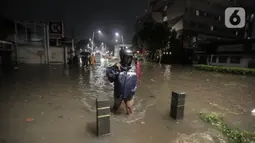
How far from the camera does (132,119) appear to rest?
4.16 m

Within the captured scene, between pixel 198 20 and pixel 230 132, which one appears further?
pixel 198 20

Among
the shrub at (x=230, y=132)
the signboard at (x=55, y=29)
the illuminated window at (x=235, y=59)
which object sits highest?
the signboard at (x=55, y=29)

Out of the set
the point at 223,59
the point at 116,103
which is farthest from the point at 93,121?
the point at 223,59

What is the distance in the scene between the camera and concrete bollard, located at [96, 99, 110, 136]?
10.1 feet

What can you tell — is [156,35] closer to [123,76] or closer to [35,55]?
[35,55]

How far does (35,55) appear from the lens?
74.0 feet

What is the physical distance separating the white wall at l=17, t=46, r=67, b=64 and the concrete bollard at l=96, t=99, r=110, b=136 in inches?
929

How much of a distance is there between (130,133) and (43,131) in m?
2.06

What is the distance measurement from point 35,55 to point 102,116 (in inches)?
952

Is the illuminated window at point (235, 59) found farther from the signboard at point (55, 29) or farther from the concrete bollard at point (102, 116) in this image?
the signboard at point (55, 29)

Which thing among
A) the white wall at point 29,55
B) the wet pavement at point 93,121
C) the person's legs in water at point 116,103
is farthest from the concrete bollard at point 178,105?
the white wall at point 29,55

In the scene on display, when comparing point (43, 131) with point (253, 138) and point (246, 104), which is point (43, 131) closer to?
point (253, 138)

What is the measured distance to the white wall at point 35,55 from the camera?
21723mm

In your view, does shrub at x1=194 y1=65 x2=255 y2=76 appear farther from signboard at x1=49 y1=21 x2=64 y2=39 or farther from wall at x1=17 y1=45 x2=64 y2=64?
wall at x1=17 y1=45 x2=64 y2=64
